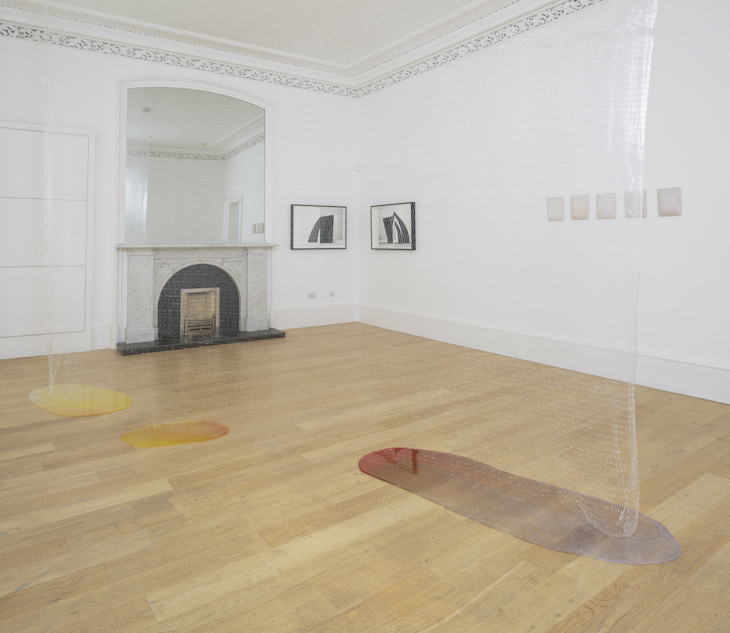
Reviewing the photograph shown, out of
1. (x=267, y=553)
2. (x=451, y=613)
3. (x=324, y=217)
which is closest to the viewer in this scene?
(x=451, y=613)

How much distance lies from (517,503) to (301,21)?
4252mm

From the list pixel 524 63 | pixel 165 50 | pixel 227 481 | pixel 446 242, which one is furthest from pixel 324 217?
pixel 227 481

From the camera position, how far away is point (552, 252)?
3.86 meters

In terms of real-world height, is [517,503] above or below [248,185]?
below

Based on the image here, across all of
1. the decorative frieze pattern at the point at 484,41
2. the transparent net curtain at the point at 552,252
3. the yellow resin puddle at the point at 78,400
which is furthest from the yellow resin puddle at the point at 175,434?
the decorative frieze pattern at the point at 484,41

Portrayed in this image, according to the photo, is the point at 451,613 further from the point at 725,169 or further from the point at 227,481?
the point at 725,169

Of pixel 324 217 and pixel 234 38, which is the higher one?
pixel 234 38

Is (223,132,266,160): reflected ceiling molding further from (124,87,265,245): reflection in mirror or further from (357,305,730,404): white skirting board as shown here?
(357,305,730,404): white skirting board

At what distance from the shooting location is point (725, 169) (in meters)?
3.03

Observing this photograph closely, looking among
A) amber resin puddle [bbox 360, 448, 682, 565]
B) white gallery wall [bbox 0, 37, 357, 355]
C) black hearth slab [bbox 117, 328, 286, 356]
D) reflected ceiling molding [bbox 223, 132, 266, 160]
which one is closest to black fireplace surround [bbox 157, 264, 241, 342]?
black hearth slab [bbox 117, 328, 286, 356]

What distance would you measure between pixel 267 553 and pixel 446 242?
3799mm

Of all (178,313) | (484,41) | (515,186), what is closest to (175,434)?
(178,313)

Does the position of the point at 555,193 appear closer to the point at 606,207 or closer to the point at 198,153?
the point at 606,207

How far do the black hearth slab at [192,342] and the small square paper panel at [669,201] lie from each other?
11.4ft
